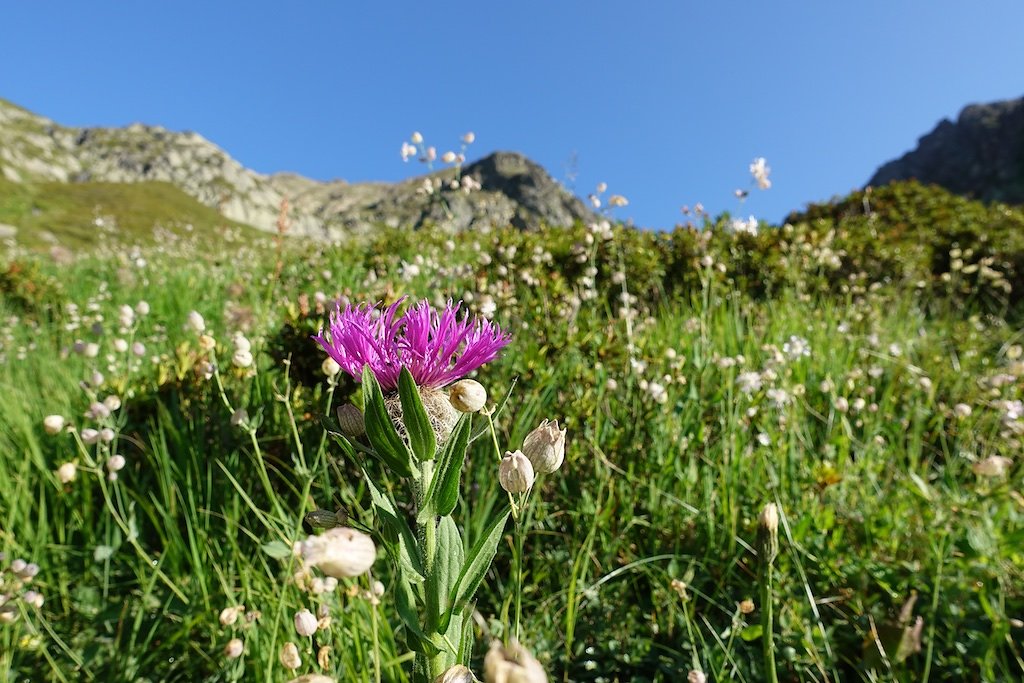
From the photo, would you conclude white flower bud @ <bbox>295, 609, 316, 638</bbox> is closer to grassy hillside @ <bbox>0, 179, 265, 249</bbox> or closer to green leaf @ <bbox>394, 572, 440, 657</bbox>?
green leaf @ <bbox>394, 572, 440, 657</bbox>

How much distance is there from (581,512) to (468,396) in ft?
4.04

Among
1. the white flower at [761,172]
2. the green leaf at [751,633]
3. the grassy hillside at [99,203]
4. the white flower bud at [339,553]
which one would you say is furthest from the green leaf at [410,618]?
the grassy hillside at [99,203]

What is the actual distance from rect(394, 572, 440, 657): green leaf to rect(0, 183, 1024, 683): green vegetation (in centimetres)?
9

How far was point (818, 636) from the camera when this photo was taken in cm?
143

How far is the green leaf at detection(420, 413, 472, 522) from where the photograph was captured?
2.01 ft

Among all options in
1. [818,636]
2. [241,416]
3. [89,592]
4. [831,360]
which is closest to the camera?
[241,416]

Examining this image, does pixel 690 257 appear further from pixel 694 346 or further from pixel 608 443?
pixel 608 443

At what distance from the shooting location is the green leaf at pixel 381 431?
1.92 ft

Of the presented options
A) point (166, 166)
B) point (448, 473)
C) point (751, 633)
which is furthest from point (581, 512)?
point (166, 166)

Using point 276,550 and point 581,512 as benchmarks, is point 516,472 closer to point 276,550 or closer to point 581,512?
point 276,550

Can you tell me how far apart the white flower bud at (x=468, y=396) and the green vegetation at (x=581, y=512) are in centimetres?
20

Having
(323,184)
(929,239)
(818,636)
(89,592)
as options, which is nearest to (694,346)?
(818,636)

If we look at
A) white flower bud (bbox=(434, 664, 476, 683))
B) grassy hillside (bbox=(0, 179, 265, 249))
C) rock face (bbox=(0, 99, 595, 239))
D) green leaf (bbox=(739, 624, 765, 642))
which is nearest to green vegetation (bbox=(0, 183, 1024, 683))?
green leaf (bbox=(739, 624, 765, 642))

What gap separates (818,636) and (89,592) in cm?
212
